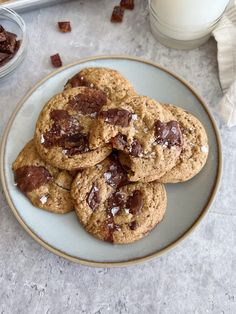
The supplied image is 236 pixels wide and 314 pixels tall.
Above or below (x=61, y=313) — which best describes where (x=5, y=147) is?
above

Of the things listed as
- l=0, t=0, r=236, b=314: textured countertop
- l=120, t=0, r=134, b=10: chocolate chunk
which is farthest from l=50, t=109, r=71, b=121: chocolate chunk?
l=120, t=0, r=134, b=10: chocolate chunk

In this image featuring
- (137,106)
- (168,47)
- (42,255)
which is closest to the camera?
(137,106)

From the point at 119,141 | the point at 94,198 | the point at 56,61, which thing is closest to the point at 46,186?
the point at 94,198

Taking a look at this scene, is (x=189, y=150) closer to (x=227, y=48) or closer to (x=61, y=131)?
(x=61, y=131)

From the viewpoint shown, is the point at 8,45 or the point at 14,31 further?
the point at 14,31

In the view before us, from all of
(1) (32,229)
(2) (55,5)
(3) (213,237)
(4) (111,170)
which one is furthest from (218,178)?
(2) (55,5)

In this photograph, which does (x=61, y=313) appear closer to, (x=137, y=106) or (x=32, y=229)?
(x=32, y=229)

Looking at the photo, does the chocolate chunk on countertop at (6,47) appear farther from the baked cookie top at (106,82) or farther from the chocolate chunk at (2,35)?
the baked cookie top at (106,82)
